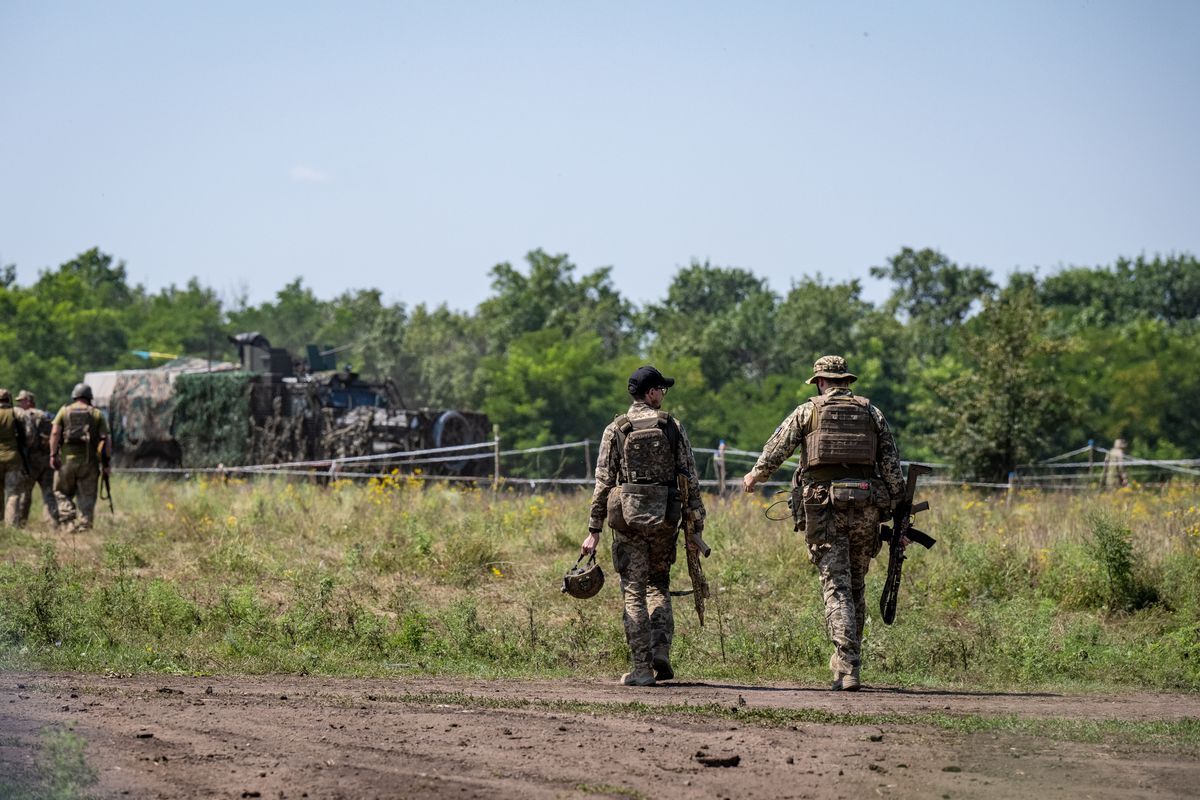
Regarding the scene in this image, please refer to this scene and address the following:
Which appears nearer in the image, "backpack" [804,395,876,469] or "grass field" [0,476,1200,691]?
"backpack" [804,395,876,469]

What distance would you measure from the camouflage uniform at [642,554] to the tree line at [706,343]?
38.0 metres

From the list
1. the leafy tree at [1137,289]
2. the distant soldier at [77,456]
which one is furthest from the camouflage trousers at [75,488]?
the leafy tree at [1137,289]

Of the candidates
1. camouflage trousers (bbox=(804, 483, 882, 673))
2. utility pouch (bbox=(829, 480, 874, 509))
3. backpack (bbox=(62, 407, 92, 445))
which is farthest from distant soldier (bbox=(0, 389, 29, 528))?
utility pouch (bbox=(829, 480, 874, 509))

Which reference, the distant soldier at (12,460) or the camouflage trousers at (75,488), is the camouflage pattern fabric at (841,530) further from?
the distant soldier at (12,460)

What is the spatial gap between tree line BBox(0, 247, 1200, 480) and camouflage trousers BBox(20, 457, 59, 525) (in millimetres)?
30633

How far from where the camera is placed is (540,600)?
12.2m

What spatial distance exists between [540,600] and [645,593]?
3.44 m

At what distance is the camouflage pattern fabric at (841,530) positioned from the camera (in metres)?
8.66

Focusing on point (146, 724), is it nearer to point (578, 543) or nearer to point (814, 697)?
point (814, 697)

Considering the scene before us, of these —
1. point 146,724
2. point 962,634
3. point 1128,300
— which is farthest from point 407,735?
point 1128,300

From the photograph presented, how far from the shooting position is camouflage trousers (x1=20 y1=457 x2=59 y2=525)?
16.7 meters

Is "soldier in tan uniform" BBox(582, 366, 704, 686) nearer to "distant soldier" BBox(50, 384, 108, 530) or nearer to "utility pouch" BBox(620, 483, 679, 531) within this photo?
"utility pouch" BBox(620, 483, 679, 531)

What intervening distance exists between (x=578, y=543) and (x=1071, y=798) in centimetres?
926

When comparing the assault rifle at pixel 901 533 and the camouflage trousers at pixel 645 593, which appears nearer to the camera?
the camouflage trousers at pixel 645 593
